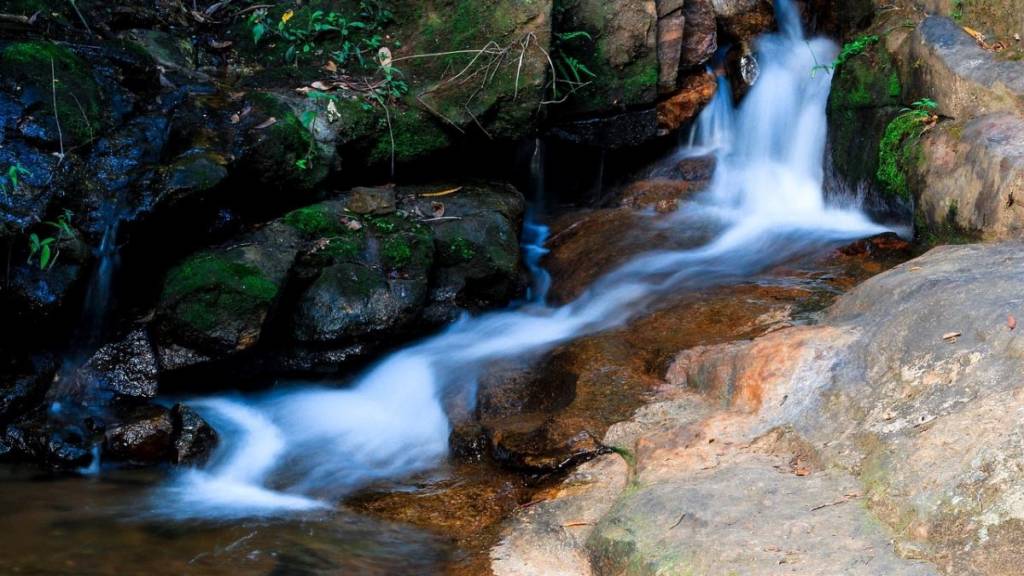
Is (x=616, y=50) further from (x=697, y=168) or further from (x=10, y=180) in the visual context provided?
(x=10, y=180)

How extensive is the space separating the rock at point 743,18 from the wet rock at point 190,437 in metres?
6.97

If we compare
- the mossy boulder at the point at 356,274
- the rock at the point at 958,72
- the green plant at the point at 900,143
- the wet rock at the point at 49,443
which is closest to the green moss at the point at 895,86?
the rock at the point at 958,72

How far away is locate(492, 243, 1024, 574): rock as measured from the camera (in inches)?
134

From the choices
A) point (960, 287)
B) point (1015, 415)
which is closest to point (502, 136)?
point (960, 287)

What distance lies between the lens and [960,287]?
466cm

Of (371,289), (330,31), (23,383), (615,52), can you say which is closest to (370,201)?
(371,289)

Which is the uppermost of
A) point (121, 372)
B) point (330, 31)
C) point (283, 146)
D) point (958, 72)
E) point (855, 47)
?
point (330, 31)

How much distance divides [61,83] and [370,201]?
2.39 m

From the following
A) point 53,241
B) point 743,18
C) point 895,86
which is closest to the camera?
point 53,241

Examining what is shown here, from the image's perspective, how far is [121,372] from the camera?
6.23 meters

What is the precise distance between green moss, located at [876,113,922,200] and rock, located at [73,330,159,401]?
6113mm

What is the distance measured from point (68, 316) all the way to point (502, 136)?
154 inches

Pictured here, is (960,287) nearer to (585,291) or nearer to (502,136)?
(585,291)

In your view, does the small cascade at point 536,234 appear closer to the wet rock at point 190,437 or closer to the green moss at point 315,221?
the green moss at point 315,221
